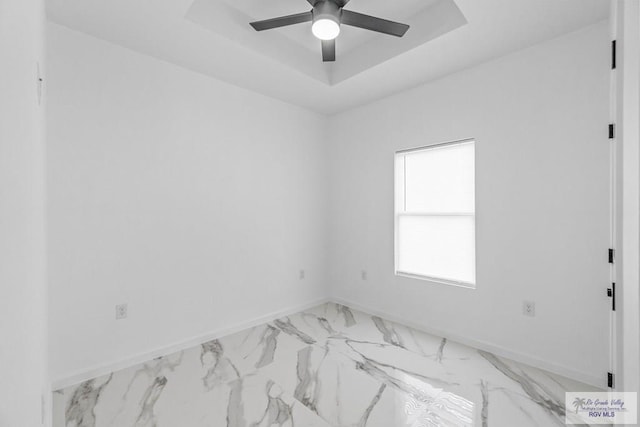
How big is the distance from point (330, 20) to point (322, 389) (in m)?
2.58

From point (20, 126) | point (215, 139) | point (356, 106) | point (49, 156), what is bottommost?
point (20, 126)

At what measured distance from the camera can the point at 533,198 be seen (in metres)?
2.47

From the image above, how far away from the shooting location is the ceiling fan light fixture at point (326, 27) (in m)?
2.03

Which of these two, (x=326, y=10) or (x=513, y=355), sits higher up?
(x=326, y=10)

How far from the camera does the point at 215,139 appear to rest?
305 cm

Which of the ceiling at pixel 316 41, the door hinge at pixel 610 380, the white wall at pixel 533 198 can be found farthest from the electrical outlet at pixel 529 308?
the ceiling at pixel 316 41

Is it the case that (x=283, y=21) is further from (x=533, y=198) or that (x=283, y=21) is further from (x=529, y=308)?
(x=529, y=308)

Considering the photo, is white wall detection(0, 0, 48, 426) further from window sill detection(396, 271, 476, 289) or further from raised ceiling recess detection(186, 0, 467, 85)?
window sill detection(396, 271, 476, 289)

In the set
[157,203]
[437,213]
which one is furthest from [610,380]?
[157,203]

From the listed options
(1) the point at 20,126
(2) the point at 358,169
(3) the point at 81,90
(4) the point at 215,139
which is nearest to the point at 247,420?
(1) the point at 20,126

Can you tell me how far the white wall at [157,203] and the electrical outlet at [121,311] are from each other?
4 cm

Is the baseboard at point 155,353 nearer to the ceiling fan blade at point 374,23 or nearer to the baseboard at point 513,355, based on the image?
the baseboard at point 513,355

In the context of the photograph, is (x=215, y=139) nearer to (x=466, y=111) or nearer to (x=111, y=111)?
(x=111, y=111)

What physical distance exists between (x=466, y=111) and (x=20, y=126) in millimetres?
3107
